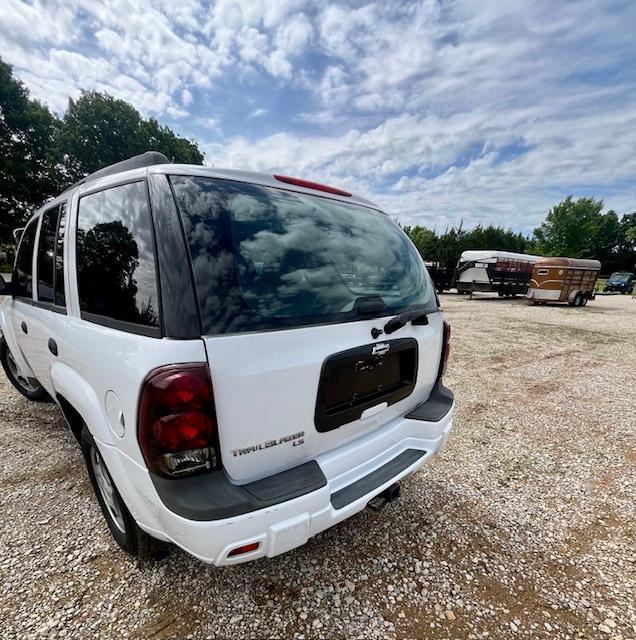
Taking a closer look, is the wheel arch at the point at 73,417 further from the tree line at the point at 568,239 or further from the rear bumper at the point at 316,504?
the tree line at the point at 568,239

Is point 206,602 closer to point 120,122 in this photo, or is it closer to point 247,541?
point 247,541

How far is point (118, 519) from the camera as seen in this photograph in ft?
6.31

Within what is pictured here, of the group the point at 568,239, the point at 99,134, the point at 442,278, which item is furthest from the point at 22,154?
the point at 568,239

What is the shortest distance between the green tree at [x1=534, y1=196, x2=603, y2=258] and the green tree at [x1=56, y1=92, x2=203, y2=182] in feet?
161

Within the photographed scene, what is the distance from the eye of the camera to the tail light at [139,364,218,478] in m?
1.18

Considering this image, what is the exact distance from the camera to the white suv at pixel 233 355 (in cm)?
123

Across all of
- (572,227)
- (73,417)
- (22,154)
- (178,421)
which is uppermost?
(22,154)

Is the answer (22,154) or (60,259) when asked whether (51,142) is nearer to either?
(22,154)

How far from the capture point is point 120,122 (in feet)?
85.5

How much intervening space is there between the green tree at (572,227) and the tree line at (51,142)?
49.1 m

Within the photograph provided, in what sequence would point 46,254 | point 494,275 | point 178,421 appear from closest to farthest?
point 178,421 < point 46,254 < point 494,275

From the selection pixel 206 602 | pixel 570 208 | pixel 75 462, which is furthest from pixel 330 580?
pixel 570 208

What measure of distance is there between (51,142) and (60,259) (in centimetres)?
3062

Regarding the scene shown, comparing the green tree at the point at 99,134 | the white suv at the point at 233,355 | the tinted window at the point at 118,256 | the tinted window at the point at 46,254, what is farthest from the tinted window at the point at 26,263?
the green tree at the point at 99,134
